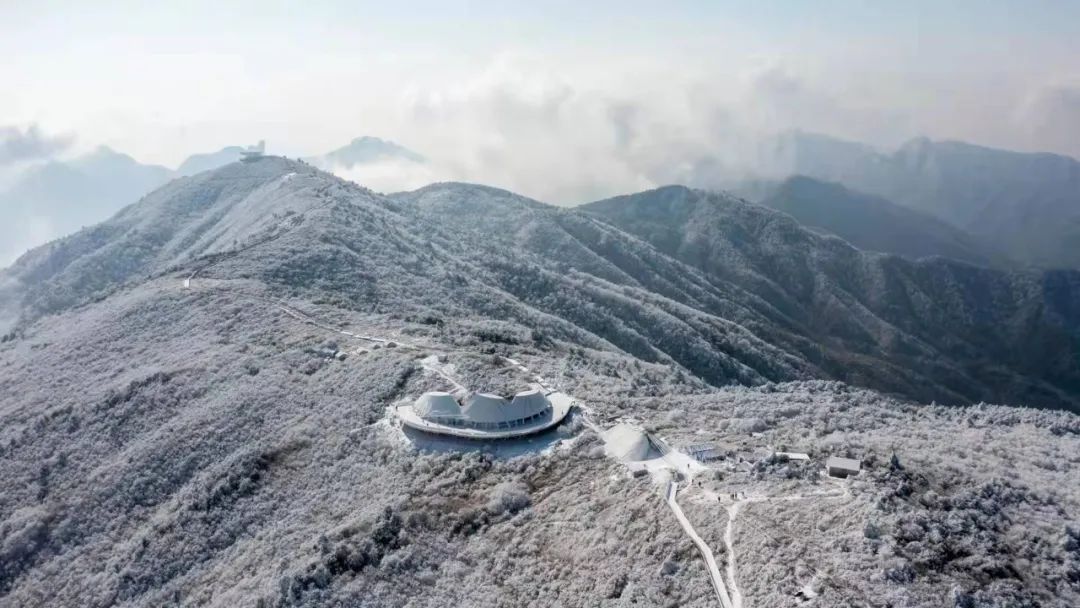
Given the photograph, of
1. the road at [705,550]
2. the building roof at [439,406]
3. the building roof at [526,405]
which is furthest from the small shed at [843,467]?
the building roof at [439,406]

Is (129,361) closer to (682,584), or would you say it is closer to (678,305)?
(682,584)

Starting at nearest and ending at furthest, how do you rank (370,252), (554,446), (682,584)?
(682,584) < (554,446) < (370,252)

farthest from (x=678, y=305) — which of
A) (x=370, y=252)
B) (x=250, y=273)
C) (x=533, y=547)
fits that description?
(x=533, y=547)

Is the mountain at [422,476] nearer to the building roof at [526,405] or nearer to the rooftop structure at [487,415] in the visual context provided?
the rooftop structure at [487,415]

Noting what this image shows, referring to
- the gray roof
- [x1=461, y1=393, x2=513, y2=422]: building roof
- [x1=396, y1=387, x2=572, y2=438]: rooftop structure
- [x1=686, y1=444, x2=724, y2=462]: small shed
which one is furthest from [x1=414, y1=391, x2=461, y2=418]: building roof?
the gray roof

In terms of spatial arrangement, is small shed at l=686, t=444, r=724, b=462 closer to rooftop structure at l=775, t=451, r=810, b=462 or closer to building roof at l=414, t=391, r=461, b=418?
rooftop structure at l=775, t=451, r=810, b=462

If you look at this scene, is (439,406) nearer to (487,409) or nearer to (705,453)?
(487,409)

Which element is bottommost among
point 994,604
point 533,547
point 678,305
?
point 678,305
